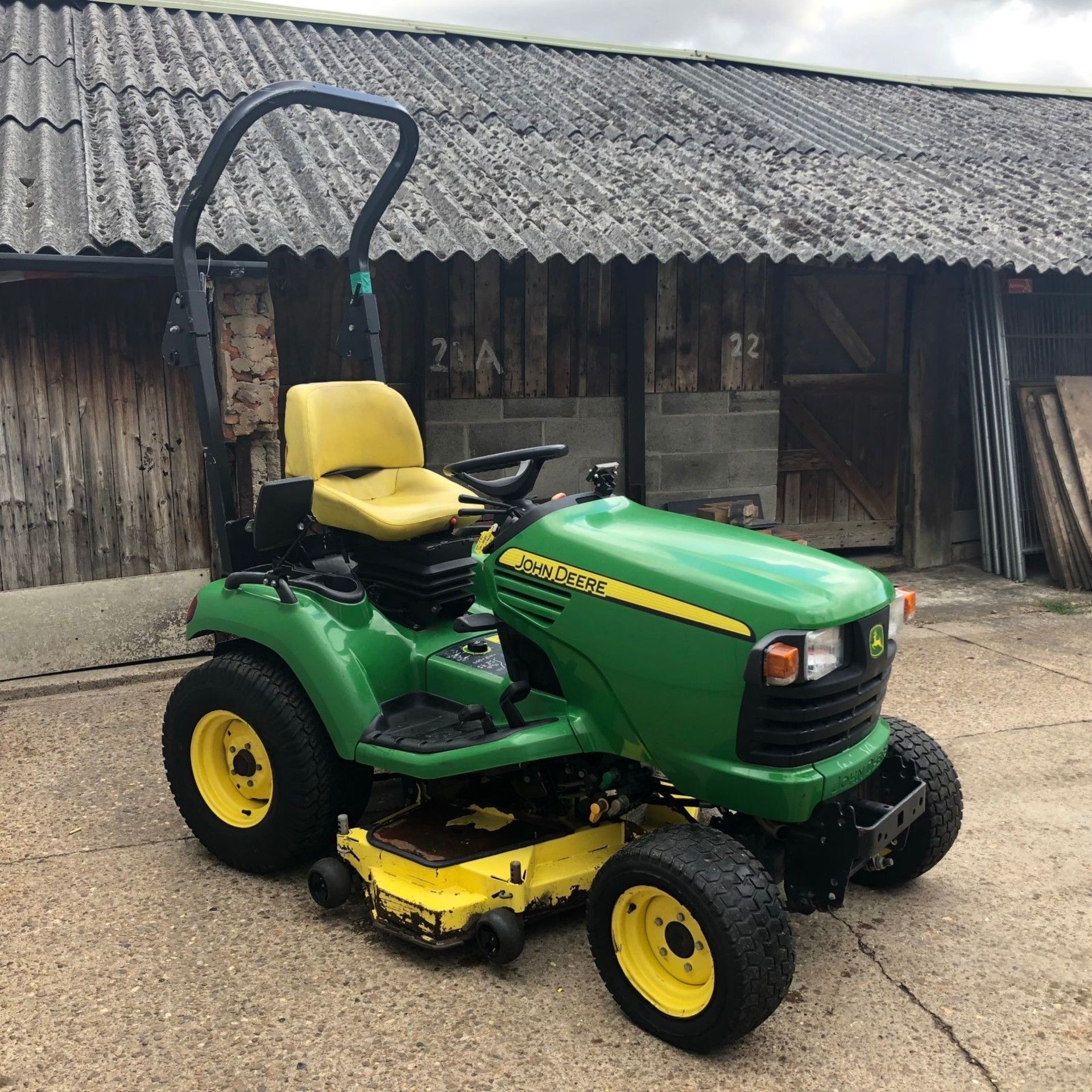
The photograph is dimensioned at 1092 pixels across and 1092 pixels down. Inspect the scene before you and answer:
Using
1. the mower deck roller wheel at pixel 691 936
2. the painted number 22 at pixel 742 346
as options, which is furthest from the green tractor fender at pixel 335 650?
the painted number 22 at pixel 742 346

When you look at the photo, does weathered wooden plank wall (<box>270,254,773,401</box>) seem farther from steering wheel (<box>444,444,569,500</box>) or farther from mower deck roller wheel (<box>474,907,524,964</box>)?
mower deck roller wheel (<box>474,907,524,964</box>)

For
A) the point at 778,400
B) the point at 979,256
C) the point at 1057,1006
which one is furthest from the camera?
the point at 778,400

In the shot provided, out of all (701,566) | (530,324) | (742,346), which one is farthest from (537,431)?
(701,566)

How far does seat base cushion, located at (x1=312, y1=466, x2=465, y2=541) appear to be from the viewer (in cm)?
314

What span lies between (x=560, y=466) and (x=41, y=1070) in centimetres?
506

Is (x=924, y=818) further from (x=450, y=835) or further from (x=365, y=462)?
(x=365, y=462)

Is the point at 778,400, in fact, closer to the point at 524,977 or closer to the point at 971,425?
the point at 971,425

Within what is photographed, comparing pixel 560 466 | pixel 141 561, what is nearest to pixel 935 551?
pixel 560 466

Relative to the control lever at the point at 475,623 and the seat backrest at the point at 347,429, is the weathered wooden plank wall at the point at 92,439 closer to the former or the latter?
the seat backrest at the point at 347,429

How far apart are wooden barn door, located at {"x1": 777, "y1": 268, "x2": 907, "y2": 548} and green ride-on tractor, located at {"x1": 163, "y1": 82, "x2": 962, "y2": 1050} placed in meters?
4.73

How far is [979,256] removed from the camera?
6715mm

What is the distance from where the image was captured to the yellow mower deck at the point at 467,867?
271 centimetres

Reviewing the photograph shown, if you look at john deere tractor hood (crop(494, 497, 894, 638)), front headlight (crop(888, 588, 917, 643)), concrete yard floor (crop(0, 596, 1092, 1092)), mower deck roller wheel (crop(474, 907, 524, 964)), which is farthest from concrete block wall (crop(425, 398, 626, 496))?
mower deck roller wheel (crop(474, 907, 524, 964))

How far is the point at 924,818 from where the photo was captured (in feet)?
10.0
